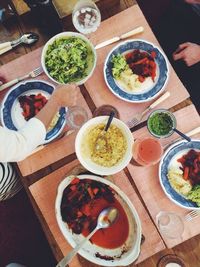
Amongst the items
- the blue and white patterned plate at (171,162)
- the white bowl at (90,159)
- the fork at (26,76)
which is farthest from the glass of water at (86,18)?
the blue and white patterned plate at (171,162)

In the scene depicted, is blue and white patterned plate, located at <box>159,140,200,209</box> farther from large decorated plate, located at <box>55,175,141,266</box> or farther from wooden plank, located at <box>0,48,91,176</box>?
wooden plank, located at <box>0,48,91,176</box>

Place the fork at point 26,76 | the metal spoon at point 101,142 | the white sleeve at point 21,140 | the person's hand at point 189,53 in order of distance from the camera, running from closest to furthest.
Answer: the white sleeve at point 21,140 → the metal spoon at point 101,142 → the fork at point 26,76 → the person's hand at point 189,53

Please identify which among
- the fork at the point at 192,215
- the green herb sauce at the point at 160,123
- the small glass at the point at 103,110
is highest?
the small glass at the point at 103,110

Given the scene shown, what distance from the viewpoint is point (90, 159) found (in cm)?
193

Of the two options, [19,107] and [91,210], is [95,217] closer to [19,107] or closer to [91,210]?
[91,210]

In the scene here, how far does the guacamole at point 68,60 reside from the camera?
2010mm

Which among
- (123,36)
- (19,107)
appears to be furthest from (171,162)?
(19,107)

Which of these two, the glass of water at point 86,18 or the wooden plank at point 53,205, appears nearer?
the wooden plank at point 53,205

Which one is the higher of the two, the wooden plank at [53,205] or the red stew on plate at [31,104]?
the red stew on plate at [31,104]

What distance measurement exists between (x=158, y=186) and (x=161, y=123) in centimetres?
32

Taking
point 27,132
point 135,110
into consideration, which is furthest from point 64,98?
point 135,110

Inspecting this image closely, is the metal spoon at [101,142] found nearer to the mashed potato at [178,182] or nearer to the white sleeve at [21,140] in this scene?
the white sleeve at [21,140]

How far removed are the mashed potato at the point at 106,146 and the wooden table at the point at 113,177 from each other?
0.13 metres

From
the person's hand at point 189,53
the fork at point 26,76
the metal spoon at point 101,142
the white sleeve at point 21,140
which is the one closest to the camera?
the white sleeve at point 21,140
